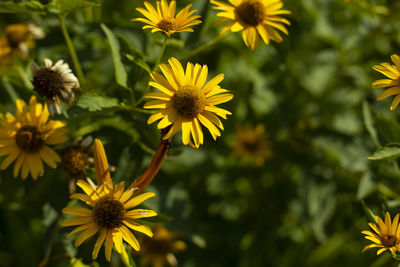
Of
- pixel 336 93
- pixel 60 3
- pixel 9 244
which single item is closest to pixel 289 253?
pixel 336 93

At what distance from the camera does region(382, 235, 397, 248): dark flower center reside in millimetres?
1181

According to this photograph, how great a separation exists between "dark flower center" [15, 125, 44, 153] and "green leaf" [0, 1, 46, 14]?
47cm

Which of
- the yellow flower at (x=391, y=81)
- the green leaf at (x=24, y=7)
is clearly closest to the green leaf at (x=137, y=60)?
the green leaf at (x=24, y=7)

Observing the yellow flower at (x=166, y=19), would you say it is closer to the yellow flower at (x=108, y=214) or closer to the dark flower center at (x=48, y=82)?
the dark flower center at (x=48, y=82)

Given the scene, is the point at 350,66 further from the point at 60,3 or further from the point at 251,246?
the point at 60,3

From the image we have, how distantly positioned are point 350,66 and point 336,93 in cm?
21

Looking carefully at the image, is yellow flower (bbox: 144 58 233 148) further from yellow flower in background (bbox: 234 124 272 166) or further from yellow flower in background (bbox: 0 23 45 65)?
yellow flower in background (bbox: 234 124 272 166)

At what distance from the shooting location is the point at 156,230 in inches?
96.3

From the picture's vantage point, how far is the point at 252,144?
279 cm

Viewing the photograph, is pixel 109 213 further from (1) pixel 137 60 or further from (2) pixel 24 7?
(2) pixel 24 7

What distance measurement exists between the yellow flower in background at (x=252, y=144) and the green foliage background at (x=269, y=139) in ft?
0.21

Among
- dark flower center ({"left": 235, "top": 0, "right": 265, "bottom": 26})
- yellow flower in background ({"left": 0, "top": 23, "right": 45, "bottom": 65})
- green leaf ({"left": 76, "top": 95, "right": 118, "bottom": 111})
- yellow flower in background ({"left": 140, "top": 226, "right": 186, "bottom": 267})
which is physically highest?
yellow flower in background ({"left": 0, "top": 23, "right": 45, "bottom": 65})

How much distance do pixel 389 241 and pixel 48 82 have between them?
4.28 feet

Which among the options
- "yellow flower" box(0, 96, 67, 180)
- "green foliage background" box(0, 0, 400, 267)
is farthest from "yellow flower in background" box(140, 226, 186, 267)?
"yellow flower" box(0, 96, 67, 180)
